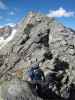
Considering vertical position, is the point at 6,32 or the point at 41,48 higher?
the point at 6,32

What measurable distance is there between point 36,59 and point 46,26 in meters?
10.5

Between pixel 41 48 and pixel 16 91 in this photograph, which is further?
pixel 41 48

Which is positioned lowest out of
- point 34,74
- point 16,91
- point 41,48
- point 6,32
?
point 16,91

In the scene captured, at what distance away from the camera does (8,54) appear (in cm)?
4456

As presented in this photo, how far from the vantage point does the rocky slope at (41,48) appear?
37562 mm

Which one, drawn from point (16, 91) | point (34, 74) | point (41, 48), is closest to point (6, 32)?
point (41, 48)

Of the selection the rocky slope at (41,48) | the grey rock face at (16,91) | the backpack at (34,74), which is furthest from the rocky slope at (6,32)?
the grey rock face at (16,91)

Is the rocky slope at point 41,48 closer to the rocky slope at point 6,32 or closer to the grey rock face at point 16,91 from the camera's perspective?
the grey rock face at point 16,91

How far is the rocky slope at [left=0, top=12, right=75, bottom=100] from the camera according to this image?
37.6 meters

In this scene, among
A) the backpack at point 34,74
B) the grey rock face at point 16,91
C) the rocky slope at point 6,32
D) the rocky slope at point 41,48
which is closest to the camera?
the grey rock face at point 16,91

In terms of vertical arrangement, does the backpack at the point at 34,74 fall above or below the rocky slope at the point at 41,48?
below

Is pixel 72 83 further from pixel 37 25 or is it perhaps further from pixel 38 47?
pixel 37 25

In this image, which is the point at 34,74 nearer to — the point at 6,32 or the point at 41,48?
the point at 41,48

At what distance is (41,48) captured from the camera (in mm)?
41812
